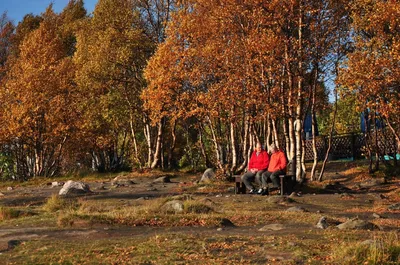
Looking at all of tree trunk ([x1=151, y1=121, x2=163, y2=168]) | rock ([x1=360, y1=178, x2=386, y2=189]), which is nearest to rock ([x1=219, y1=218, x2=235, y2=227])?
rock ([x1=360, y1=178, x2=386, y2=189])

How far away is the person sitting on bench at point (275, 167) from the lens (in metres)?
20.0

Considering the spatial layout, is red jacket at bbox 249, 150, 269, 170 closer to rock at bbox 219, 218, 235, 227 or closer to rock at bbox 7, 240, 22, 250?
rock at bbox 219, 218, 235, 227

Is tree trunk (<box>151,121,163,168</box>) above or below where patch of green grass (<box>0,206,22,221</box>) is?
above

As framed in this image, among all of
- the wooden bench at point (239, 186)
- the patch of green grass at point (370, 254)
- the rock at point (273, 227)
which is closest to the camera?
the patch of green grass at point (370, 254)

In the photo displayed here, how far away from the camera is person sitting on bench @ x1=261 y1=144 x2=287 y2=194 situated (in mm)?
20031

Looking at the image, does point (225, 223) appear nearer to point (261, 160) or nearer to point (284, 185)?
point (284, 185)

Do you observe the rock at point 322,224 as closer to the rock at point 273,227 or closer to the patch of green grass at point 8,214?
the rock at point 273,227

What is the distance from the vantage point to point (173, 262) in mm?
7723

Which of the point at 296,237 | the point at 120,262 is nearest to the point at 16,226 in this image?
the point at 120,262

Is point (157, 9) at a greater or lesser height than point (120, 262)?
greater

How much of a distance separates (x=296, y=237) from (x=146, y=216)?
12.7 feet

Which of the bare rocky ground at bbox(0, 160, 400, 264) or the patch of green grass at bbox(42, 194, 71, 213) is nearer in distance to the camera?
the bare rocky ground at bbox(0, 160, 400, 264)

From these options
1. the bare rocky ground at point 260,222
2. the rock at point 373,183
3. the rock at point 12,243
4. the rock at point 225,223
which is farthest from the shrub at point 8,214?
the rock at point 373,183

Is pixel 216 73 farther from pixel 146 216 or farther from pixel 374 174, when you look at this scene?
pixel 146 216
